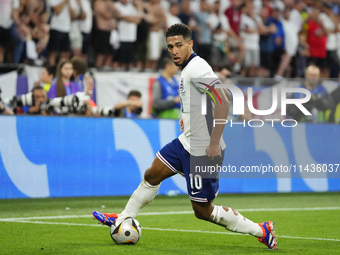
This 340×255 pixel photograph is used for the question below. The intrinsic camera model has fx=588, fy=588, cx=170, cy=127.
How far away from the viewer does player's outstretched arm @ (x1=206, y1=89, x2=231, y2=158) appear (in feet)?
16.8

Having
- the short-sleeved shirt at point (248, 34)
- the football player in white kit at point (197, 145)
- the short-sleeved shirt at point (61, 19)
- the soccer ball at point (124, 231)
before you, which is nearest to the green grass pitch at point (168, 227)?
the soccer ball at point (124, 231)

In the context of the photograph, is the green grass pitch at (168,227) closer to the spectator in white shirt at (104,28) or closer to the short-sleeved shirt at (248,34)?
the spectator in white shirt at (104,28)

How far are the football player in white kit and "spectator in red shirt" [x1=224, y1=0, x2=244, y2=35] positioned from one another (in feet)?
34.1

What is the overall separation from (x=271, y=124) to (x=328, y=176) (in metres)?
1.64

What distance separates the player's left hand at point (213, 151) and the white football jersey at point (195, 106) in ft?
0.59

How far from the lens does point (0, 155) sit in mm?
8906

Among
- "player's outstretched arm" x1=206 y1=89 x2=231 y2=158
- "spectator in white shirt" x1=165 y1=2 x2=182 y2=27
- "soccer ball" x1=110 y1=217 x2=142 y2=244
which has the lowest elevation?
"soccer ball" x1=110 y1=217 x2=142 y2=244

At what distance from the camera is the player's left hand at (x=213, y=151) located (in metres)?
5.16

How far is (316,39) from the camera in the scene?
55.1ft

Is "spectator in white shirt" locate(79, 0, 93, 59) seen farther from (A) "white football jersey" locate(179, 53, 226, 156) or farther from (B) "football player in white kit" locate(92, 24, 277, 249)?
(A) "white football jersey" locate(179, 53, 226, 156)

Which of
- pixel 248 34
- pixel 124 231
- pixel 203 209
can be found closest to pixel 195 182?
pixel 203 209

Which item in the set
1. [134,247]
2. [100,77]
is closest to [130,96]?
[100,77]

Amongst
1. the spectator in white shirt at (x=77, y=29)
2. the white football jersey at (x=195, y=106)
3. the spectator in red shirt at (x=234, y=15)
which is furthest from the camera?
the spectator in red shirt at (x=234, y=15)

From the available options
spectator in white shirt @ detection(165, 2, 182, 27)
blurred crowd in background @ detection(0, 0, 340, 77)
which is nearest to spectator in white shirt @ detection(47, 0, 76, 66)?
blurred crowd in background @ detection(0, 0, 340, 77)
